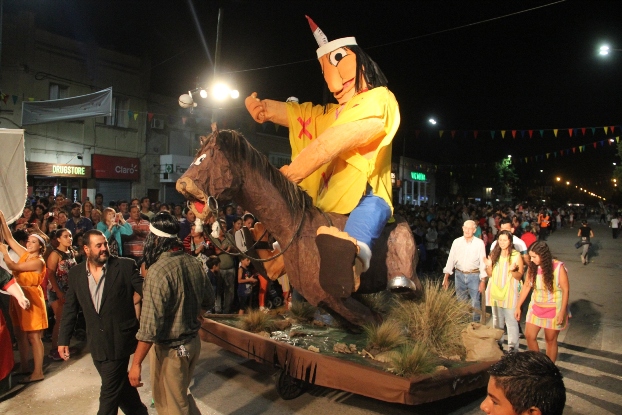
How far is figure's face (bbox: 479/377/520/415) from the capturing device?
5.32 feet

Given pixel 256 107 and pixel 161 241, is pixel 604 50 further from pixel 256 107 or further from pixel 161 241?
pixel 161 241

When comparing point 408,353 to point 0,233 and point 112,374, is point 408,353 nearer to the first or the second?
point 112,374

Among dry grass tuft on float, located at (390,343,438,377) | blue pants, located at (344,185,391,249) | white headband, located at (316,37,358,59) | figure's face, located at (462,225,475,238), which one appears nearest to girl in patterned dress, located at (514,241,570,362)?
dry grass tuft on float, located at (390,343,438,377)

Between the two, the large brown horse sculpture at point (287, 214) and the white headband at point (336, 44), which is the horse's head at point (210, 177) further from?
the white headband at point (336, 44)

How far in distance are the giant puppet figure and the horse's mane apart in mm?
112

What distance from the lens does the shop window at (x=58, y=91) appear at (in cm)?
1695

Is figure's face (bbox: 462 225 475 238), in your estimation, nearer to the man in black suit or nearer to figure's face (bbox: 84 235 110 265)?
the man in black suit

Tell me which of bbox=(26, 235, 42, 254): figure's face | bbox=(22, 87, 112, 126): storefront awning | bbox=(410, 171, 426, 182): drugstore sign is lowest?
bbox=(26, 235, 42, 254): figure's face

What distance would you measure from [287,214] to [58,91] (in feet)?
54.6

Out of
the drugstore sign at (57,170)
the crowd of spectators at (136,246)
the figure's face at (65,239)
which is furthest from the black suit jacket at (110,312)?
the drugstore sign at (57,170)

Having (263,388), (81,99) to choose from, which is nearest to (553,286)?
(263,388)

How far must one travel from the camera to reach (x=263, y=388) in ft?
15.9

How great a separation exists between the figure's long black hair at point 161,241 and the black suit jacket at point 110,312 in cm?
34

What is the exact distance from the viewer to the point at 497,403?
165 cm
